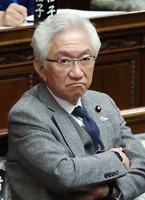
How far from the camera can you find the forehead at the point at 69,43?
5.95ft

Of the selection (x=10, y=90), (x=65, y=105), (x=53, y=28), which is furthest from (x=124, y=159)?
(x=10, y=90)

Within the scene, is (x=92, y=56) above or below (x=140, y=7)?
above

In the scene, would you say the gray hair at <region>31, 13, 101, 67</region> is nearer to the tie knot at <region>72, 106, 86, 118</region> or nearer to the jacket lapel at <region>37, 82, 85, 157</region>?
the jacket lapel at <region>37, 82, 85, 157</region>

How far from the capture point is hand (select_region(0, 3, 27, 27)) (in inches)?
133

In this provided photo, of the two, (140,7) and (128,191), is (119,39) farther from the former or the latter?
(128,191)

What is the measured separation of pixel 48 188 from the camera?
5.84 ft

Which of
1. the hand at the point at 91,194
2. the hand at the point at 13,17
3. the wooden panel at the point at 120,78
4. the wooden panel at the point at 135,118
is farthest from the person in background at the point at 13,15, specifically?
the hand at the point at 91,194

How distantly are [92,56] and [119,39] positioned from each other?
1.85 meters

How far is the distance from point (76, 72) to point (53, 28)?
181mm

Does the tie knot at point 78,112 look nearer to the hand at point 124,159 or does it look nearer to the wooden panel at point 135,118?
the hand at point 124,159

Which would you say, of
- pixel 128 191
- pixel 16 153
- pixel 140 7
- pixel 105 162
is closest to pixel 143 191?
pixel 128 191

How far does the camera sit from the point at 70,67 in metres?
1.84

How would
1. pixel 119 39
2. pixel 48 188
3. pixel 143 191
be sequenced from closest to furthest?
pixel 48 188 < pixel 143 191 < pixel 119 39

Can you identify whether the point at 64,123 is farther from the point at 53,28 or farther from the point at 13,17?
the point at 13,17
